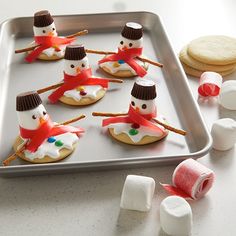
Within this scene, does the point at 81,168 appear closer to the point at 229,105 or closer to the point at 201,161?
the point at 201,161

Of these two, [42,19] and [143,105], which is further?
[42,19]

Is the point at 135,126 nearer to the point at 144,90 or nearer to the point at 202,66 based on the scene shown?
the point at 144,90

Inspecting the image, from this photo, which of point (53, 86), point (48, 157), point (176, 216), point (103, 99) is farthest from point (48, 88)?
point (176, 216)

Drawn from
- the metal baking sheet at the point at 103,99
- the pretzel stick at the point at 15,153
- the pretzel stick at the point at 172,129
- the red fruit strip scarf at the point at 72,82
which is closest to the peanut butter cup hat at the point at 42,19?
the metal baking sheet at the point at 103,99

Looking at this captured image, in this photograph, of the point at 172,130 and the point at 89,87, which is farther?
the point at 89,87

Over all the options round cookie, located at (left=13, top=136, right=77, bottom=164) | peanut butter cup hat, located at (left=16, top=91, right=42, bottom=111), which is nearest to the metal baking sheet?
round cookie, located at (left=13, top=136, right=77, bottom=164)

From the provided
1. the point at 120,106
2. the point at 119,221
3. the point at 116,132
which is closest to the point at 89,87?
the point at 120,106
